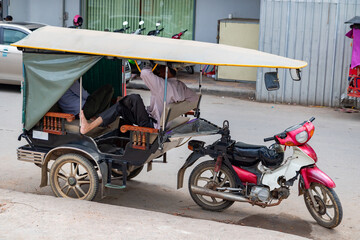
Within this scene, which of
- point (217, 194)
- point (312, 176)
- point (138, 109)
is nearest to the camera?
point (312, 176)

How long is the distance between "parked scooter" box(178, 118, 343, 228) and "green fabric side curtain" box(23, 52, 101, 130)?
153 centimetres

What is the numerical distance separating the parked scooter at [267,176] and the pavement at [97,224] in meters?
0.60

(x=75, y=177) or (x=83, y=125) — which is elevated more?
(x=83, y=125)

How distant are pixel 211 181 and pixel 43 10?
13110 mm

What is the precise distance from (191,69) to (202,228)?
11600mm

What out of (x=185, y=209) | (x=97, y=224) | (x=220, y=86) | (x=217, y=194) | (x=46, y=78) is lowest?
(x=185, y=209)

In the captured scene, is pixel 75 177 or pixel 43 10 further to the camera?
pixel 43 10

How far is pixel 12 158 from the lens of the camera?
28.0 feet

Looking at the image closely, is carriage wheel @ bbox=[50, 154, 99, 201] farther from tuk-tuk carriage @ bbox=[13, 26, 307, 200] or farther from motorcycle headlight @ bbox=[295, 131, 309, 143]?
motorcycle headlight @ bbox=[295, 131, 309, 143]

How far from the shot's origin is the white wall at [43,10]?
709 inches

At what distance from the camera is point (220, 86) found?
49.8 feet

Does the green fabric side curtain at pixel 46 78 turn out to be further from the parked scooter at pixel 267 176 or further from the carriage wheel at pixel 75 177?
the parked scooter at pixel 267 176

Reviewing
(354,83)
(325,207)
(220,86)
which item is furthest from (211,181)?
(220,86)

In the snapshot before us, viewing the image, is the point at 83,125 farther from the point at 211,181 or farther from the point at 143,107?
the point at 211,181
